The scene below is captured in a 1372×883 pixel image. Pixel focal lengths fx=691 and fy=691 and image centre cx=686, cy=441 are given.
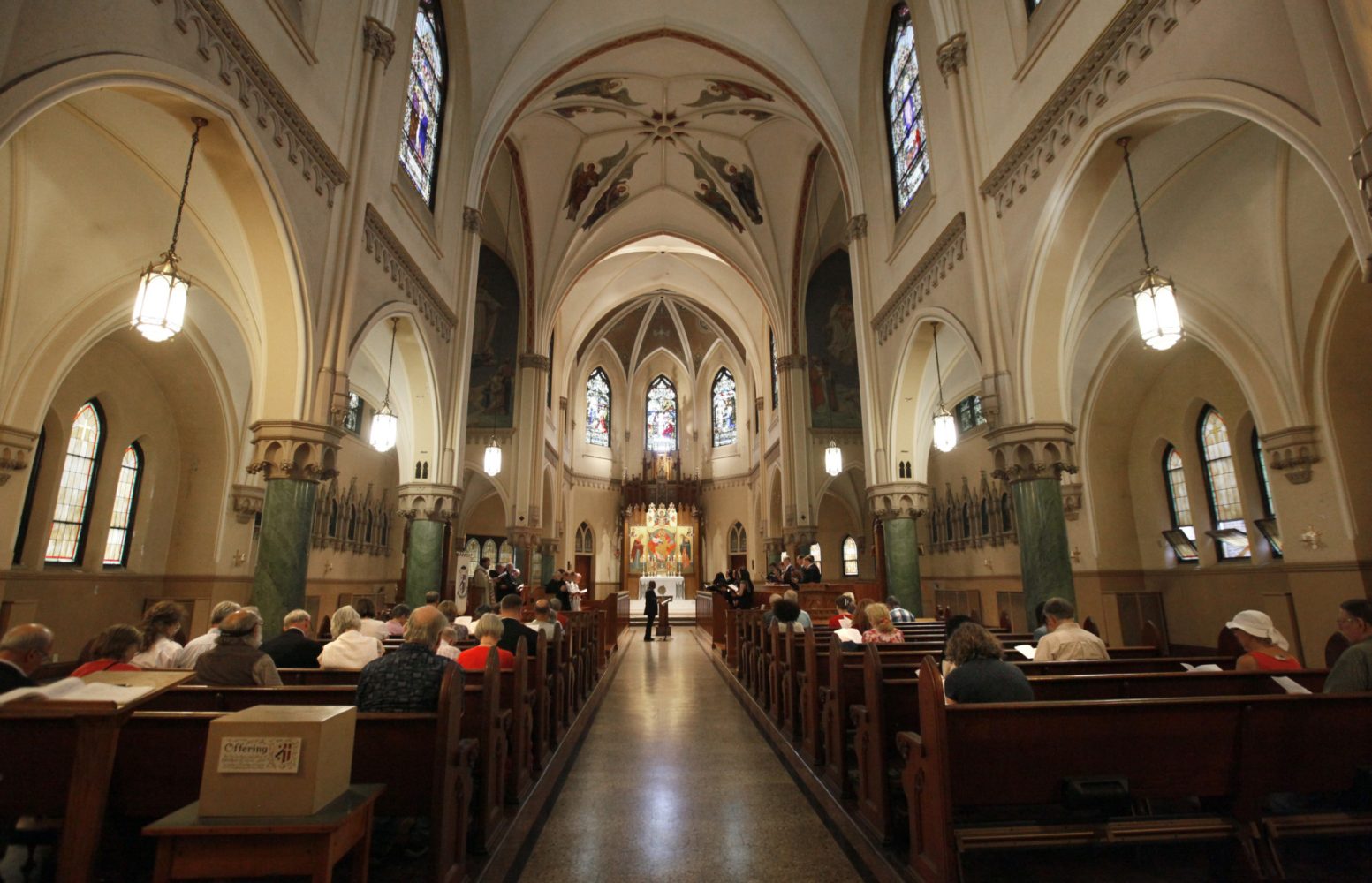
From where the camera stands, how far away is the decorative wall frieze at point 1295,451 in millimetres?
8391

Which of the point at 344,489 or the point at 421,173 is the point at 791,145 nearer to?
the point at 421,173

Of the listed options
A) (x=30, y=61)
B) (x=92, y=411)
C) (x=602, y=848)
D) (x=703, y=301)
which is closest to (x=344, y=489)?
(x=92, y=411)

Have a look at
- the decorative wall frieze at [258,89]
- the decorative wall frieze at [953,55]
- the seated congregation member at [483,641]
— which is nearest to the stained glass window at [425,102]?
the decorative wall frieze at [258,89]

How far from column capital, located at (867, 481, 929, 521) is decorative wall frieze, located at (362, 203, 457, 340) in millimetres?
8131

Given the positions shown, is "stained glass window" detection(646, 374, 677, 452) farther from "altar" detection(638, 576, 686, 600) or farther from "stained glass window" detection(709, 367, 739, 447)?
"altar" detection(638, 576, 686, 600)

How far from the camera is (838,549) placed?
24203mm

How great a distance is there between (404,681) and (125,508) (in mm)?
10934

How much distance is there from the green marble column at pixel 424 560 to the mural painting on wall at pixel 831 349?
38.3 feet

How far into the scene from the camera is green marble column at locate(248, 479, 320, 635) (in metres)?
6.84

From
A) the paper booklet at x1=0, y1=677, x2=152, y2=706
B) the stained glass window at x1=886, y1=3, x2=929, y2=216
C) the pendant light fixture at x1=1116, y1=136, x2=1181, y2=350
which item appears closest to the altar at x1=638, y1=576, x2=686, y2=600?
the stained glass window at x1=886, y1=3, x2=929, y2=216

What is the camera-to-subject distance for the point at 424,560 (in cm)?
1143

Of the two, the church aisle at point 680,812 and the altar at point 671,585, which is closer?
the church aisle at point 680,812

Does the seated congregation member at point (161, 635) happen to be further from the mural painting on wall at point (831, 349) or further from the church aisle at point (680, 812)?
the mural painting on wall at point (831, 349)

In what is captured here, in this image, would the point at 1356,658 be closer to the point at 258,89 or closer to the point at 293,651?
the point at 293,651
